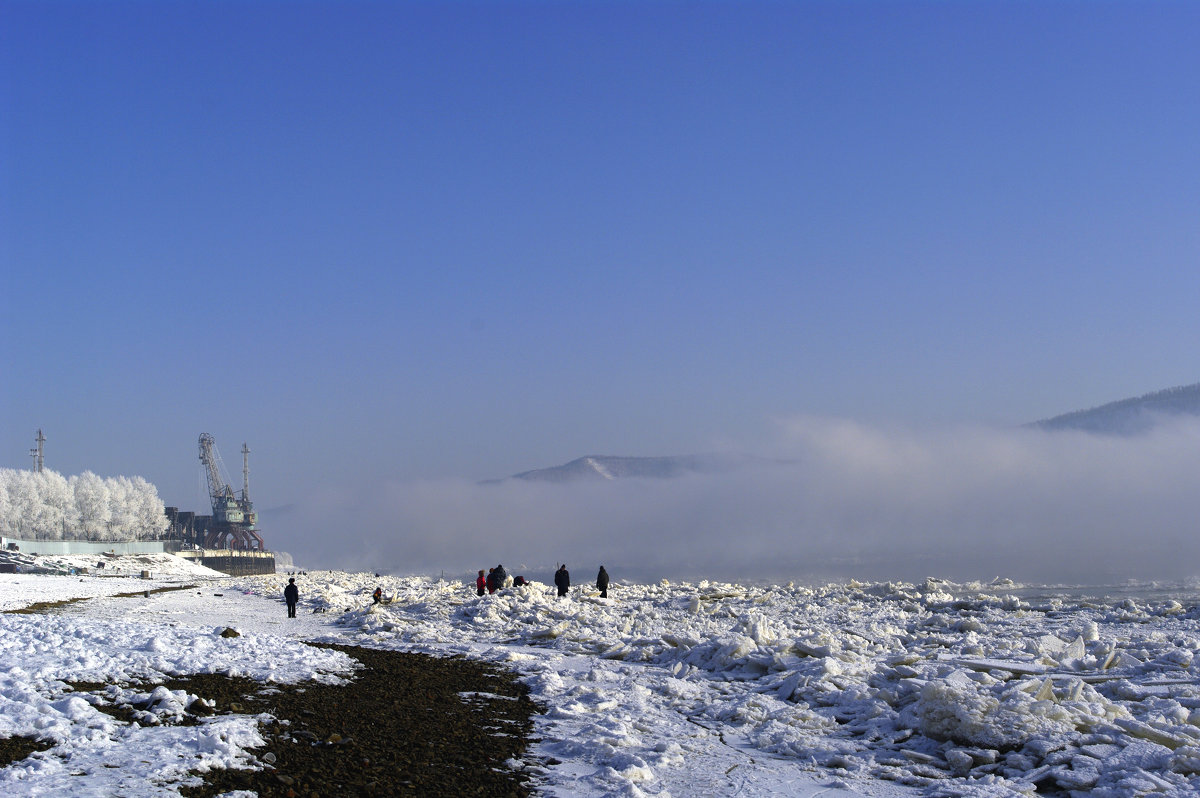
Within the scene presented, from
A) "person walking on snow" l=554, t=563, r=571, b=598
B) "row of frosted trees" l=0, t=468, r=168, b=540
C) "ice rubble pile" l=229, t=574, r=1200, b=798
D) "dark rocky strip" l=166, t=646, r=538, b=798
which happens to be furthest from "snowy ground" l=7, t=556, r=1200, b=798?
"row of frosted trees" l=0, t=468, r=168, b=540

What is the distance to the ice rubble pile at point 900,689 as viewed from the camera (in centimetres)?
889

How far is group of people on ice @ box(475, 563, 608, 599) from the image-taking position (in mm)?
29516

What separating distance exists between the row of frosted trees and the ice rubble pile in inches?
4142

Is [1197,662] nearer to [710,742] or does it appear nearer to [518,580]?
[710,742]

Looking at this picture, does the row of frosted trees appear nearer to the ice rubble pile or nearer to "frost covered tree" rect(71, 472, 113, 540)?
"frost covered tree" rect(71, 472, 113, 540)

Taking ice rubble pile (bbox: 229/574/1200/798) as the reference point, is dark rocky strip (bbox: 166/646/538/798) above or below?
above

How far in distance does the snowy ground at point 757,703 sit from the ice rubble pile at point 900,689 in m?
0.03

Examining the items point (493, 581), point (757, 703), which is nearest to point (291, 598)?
point (493, 581)

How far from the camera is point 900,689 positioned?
11438mm

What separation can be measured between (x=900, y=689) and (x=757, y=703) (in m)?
1.86

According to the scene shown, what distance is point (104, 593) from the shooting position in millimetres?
37562

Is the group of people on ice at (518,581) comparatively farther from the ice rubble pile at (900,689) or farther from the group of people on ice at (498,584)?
the ice rubble pile at (900,689)

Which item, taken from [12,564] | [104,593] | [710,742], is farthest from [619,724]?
[12,564]

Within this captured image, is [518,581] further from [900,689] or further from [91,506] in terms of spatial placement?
[91,506]
